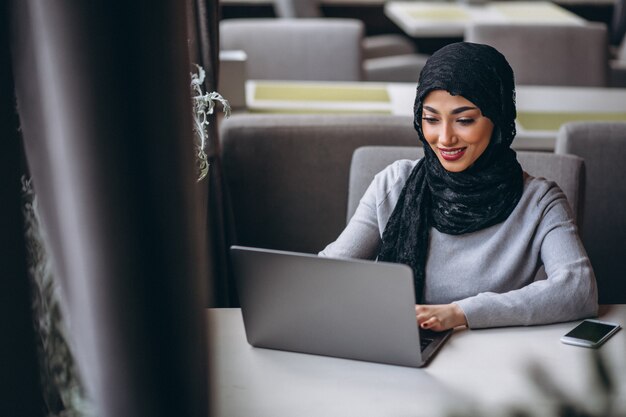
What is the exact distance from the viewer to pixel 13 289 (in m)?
0.75

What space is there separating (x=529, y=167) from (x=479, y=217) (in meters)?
0.40

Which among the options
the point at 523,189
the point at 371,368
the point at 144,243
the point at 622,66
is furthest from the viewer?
the point at 622,66

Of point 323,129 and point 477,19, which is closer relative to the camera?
point 323,129

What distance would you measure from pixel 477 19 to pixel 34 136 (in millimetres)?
4431

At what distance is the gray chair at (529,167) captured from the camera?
6.73ft

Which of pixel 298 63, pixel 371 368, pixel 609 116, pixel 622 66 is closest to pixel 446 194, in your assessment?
pixel 371 368

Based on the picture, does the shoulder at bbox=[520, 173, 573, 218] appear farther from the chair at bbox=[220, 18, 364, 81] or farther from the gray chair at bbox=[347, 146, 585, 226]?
the chair at bbox=[220, 18, 364, 81]

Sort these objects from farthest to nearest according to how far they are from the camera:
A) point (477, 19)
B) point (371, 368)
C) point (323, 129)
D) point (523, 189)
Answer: point (477, 19) → point (323, 129) → point (523, 189) → point (371, 368)

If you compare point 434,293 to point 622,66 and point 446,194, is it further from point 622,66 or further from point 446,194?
point 622,66

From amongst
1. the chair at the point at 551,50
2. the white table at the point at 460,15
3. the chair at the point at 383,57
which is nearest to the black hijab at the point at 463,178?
the chair at the point at 551,50

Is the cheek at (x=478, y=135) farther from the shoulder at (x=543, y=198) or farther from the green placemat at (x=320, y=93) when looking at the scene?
the green placemat at (x=320, y=93)

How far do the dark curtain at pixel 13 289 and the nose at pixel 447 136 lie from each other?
3.47 ft

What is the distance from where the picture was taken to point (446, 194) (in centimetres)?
178

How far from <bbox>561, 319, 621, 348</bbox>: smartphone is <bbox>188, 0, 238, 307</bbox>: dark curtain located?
1.04m
